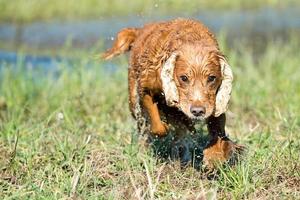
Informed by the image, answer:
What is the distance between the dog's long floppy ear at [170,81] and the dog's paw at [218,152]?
0.44 m

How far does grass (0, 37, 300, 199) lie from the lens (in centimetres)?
466

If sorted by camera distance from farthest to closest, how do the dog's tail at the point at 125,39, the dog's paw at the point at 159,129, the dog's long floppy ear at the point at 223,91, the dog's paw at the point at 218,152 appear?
the dog's tail at the point at 125,39 < the dog's paw at the point at 159,129 < the dog's paw at the point at 218,152 < the dog's long floppy ear at the point at 223,91

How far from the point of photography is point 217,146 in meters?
5.03

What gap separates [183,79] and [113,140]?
151cm

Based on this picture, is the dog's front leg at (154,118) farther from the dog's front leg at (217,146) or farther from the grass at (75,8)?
the grass at (75,8)

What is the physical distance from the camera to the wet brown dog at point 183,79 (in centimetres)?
468

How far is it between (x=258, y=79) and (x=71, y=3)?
8.25 metres

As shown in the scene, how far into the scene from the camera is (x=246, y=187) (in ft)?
15.0

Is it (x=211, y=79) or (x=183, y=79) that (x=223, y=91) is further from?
(x=183, y=79)

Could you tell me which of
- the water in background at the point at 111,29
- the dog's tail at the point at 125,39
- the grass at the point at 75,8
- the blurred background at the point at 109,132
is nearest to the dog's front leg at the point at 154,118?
the blurred background at the point at 109,132

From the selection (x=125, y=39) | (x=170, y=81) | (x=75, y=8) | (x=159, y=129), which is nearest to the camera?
(x=170, y=81)

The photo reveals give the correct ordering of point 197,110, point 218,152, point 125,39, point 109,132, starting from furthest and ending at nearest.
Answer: point 109,132, point 125,39, point 218,152, point 197,110

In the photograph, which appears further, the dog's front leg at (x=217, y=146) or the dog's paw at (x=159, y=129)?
the dog's paw at (x=159, y=129)

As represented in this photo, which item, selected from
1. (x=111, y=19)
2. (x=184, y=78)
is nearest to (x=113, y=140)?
(x=184, y=78)
